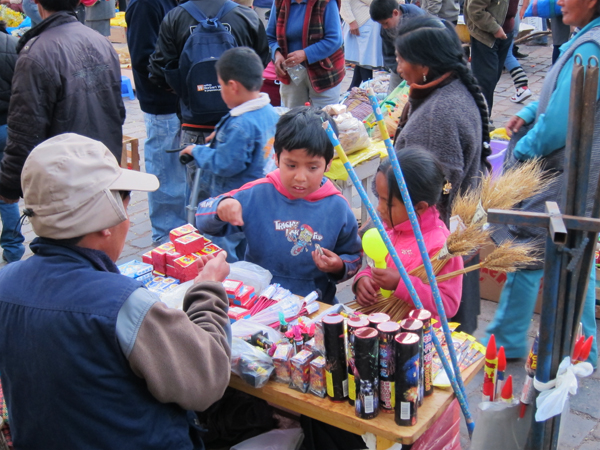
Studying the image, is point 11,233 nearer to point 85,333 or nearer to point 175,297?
point 175,297

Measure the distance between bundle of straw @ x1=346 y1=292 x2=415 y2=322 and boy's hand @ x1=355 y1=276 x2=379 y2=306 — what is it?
19 millimetres

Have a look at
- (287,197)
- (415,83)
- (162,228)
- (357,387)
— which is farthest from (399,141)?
(162,228)

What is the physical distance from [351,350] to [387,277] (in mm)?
518

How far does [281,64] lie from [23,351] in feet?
14.3

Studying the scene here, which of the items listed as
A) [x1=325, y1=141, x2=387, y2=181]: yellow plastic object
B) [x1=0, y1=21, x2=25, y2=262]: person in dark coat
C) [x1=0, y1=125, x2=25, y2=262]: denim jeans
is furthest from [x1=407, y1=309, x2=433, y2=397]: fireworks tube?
[x1=0, y1=125, x2=25, y2=262]: denim jeans

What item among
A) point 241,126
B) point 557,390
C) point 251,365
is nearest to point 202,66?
point 241,126

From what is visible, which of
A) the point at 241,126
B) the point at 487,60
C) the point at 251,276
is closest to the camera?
the point at 251,276

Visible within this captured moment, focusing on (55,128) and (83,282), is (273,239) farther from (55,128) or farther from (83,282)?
(55,128)

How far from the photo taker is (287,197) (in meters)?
2.80

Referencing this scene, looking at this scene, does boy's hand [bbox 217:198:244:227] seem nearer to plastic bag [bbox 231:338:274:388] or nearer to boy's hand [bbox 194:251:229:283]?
boy's hand [bbox 194:251:229:283]

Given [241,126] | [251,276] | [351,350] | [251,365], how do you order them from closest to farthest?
[351,350], [251,365], [251,276], [241,126]

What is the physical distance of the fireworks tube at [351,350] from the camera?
1.87 metres

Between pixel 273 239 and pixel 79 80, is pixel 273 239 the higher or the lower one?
the lower one

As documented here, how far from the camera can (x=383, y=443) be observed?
6.33 feet
